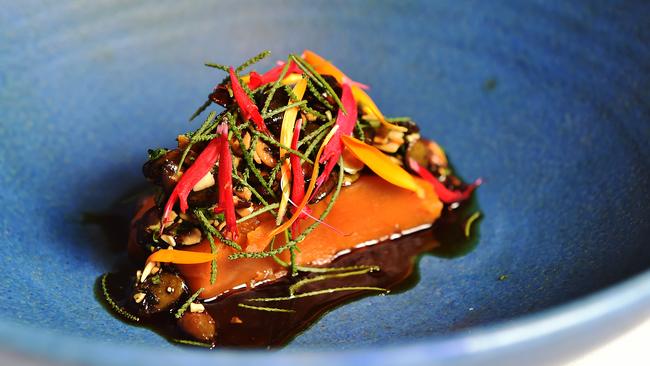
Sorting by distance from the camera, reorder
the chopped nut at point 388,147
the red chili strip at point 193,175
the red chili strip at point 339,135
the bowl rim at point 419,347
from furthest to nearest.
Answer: the chopped nut at point 388,147 < the red chili strip at point 339,135 < the red chili strip at point 193,175 < the bowl rim at point 419,347

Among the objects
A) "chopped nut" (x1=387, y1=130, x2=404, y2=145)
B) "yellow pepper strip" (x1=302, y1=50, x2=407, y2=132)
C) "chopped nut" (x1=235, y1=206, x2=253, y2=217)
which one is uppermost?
"yellow pepper strip" (x1=302, y1=50, x2=407, y2=132)

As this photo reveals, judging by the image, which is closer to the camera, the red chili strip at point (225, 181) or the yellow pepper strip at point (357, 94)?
the red chili strip at point (225, 181)

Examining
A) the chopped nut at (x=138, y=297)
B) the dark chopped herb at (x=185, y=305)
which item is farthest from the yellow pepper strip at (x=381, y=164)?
the chopped nut at (x=138, y=297)

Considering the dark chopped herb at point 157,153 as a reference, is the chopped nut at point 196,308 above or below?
below

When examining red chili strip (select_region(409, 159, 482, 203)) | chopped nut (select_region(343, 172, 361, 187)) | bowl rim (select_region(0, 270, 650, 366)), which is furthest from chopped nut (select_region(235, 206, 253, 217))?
bowl rim (select_region(0, 270, 650, 366))

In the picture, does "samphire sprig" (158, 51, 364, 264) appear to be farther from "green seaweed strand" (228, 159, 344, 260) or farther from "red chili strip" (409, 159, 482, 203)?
"red chili strip" (409, 159, 482, 203)

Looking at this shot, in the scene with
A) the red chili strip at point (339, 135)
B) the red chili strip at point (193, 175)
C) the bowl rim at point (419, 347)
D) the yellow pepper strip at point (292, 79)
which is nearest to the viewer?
the bowl rim at point (419, 347)

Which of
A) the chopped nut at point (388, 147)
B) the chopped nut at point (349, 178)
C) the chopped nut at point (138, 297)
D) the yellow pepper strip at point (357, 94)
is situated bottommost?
the chopped nut at point (138, 297)

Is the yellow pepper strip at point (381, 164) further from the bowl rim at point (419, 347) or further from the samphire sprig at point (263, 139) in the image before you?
the bowl rim at point (419, 347)

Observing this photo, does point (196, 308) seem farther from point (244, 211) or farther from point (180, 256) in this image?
point (244, 211)
